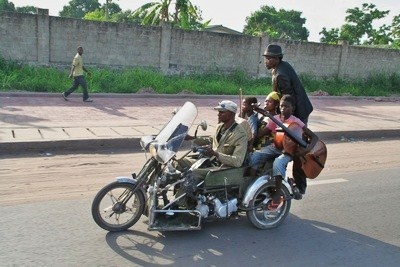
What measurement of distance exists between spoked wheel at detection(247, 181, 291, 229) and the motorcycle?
3cm

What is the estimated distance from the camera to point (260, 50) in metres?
20.5

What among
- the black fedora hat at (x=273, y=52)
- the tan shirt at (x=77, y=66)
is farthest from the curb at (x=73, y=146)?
the tan shirt at (x=77, y=66)

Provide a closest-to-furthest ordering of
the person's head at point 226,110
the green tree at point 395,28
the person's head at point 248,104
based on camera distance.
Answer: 1. the person's head at point 226,110
2. the person's head at point 248,104
3. the green tree at point 395,28

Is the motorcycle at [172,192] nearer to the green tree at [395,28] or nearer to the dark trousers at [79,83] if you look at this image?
the dark trousers at [79,83]

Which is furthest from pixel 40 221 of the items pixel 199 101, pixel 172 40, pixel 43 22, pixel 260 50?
pixel 260 50

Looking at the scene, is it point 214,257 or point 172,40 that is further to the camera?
point 172,40

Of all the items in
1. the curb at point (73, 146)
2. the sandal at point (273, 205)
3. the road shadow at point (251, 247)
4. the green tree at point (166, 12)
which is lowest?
the road shadow at point (251, 247)

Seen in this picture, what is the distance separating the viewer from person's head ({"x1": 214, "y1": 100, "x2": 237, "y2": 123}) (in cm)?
438

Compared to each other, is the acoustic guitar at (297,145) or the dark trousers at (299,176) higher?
the acoustic guitar at (297,145)

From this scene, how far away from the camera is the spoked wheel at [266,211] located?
183 inches

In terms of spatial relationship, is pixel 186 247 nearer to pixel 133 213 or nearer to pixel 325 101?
pixel 133 213

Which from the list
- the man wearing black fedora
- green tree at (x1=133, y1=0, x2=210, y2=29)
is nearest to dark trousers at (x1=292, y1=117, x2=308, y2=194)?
the man wearing black fedora

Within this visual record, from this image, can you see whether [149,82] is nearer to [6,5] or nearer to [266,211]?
[266,211]

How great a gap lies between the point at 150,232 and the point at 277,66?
2566 mm
